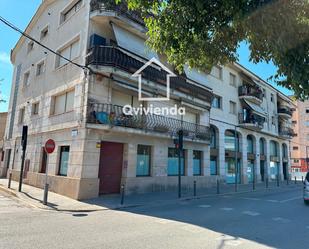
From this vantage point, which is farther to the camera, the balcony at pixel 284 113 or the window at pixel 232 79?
the balcony at pixel 284 113

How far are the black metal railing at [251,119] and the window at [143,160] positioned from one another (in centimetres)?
1317

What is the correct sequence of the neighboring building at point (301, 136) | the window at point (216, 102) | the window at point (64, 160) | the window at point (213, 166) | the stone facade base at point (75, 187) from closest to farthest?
the stone facade base at point (75, 187)
the window at point (64, 160)
the window at point (213, 166)
the window at point (216, 102)
the neighboring building at point (301, 136)

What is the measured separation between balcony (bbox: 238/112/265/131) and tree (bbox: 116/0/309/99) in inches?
791

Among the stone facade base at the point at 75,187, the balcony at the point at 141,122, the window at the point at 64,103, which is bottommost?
the stone facade base at the point at 75,187

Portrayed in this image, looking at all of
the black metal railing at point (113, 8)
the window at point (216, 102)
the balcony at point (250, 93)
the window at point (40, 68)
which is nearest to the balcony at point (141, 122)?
the window at point (216, 102)

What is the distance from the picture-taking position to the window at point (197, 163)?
19172 mm

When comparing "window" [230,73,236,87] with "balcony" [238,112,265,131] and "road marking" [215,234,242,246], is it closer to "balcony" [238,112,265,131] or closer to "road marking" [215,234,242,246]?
"balcony" [238,112,265,131]

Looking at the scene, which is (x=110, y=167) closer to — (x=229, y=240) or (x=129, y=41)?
(x=129, y=41)

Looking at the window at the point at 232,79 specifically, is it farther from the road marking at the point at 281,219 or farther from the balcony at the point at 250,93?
the road marking at the point at 281,219

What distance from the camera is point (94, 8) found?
14000 millimetres

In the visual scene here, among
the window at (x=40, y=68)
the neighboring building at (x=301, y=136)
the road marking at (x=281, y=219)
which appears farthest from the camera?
the neighboring building at (x=301, y=136)

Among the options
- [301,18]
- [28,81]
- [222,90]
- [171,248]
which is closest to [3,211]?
[171,248]

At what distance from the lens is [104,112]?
42.4ft

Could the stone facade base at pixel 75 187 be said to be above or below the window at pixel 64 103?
below
